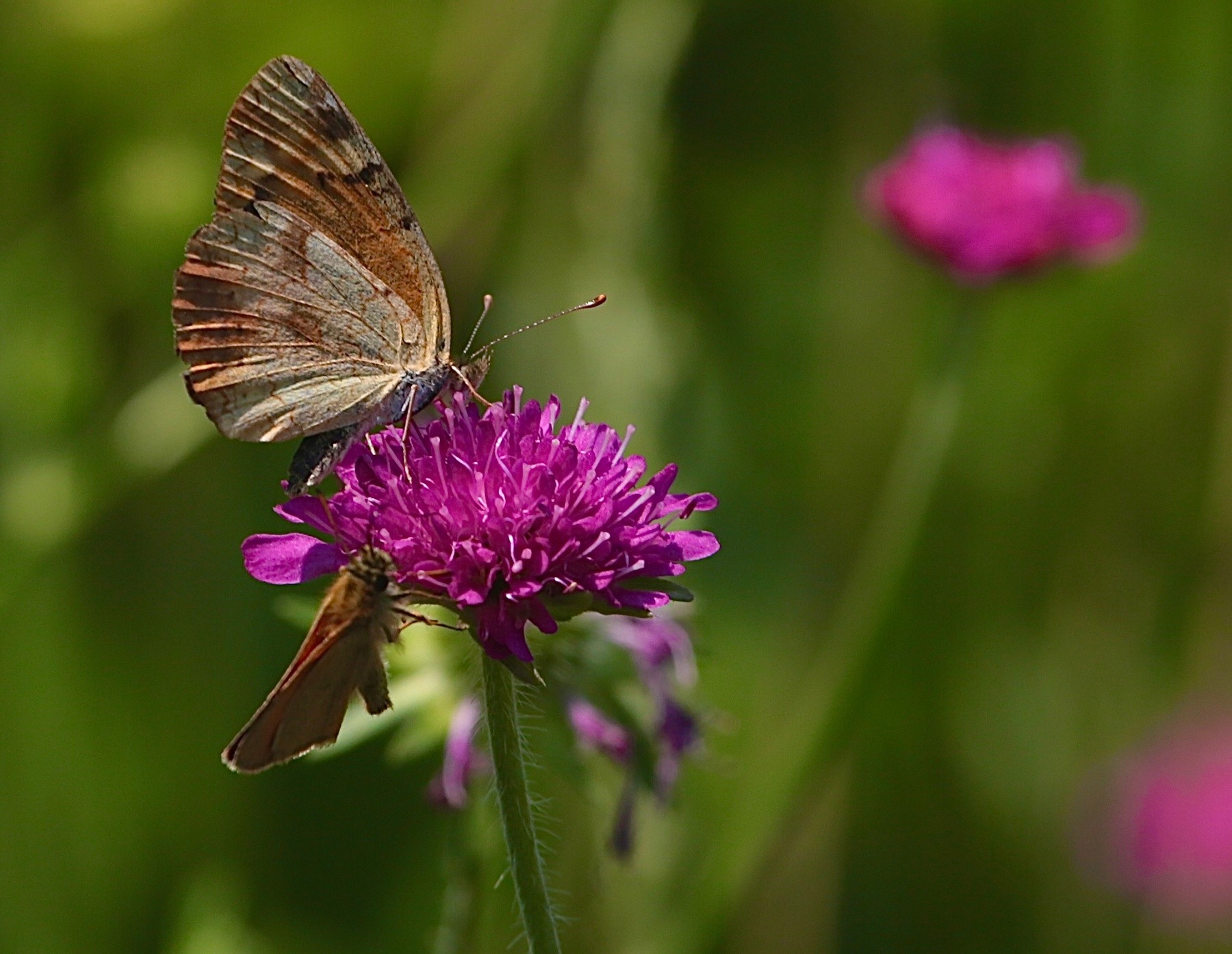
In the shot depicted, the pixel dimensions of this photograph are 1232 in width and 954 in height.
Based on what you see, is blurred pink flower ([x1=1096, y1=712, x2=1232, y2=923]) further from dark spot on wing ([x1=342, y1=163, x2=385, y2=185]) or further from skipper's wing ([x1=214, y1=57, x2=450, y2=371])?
dark spot on wing ([x1=342, y1=163, x2=385, y2=185])

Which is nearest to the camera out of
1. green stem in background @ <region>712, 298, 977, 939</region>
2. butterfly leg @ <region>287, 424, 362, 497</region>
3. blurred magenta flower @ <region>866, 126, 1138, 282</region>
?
butterfly leg @ <region>287, 424, 362, 497</region>

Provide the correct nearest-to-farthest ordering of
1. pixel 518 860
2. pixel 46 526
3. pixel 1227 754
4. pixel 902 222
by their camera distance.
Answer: pixel 518 860, pixel 46 526, pixel 902 222, pixel 1227 754

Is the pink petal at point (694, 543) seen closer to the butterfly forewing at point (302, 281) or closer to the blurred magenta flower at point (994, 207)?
the butterfly forewing at point (302, 281)

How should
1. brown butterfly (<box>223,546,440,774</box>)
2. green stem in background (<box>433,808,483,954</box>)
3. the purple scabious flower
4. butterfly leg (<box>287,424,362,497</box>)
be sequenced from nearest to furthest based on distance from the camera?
brown butterfly (<box>223,546,440,774</box>) → the purple scabious flower → butterfly leg (<box>287,424,362,497</box>) → green stem in background (<box>433,808,483,954</box>)

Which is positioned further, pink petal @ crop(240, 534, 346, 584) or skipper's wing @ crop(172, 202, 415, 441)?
skipper's wing @ crop(172, 202, 415, 441)

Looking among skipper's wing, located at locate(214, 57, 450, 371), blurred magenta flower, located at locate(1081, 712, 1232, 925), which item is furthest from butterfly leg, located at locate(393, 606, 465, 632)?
blurred magenta flower, located at locate(1081, 712, 1232, 925)

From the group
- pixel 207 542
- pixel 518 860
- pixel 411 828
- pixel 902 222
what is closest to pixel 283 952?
pixel 411 828

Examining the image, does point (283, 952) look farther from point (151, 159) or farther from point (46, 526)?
point (151, 159)
